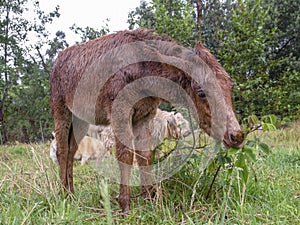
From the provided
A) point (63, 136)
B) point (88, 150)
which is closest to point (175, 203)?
point (63, 136)

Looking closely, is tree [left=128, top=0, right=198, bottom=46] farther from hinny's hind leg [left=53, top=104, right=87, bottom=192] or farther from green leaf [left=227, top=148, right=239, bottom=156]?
green leaf [left=227, top=148, right=239, bottom=156]

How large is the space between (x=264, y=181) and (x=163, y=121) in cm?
540

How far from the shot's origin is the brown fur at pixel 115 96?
2.33 metres

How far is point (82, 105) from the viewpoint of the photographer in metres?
3.15

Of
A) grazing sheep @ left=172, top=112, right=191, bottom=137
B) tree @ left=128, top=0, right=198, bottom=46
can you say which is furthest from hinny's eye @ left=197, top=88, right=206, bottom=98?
tree @ left=128, top=0, right=198, bottom=46

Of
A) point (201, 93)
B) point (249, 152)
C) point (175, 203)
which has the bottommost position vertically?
point (175, 203)

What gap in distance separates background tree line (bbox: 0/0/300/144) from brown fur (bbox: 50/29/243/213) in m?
0.49

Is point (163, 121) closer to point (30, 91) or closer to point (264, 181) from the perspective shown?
point (264, 181)

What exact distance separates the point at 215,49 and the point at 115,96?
22.0 feet

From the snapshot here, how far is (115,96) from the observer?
2.69 metres

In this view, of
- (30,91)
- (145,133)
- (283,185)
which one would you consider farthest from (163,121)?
(30,91)

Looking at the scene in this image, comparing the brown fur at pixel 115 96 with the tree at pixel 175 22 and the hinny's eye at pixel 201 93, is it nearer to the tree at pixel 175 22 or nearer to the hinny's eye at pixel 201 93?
the hinny's eye at pixel 201 93

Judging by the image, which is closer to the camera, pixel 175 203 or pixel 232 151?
pixel 232 151

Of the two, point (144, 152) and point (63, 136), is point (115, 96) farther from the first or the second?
point (63, 136)
